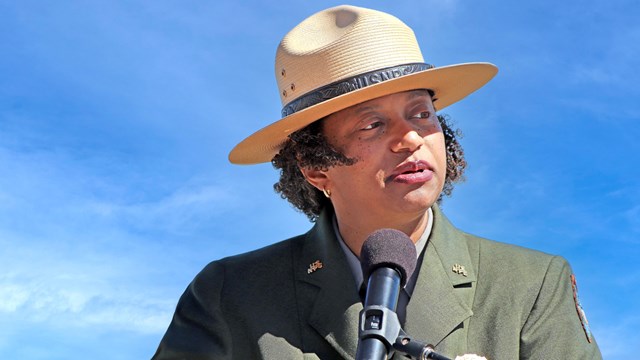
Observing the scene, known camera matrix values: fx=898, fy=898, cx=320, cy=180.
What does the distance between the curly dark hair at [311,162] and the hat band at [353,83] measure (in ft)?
0.53

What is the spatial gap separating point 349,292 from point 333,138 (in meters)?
0.84

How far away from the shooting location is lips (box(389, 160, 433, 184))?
4.55 metres

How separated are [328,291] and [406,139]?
98 cm

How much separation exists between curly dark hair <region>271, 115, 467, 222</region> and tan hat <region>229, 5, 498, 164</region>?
0.08 meters

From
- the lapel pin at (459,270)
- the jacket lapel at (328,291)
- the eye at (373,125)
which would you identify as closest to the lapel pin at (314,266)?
the jacket lapel at (328,291)

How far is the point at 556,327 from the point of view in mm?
4598

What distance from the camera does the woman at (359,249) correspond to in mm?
4621

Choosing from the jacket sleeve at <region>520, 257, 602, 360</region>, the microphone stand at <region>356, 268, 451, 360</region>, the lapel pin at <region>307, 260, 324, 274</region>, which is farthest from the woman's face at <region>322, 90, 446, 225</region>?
the microphone stand at <region>356, 268, 451, 360</region>

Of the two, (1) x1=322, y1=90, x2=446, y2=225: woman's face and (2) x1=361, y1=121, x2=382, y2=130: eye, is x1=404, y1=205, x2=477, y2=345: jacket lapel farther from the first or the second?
(2) x1=361, y1=121, x2=382, y2=130: eye

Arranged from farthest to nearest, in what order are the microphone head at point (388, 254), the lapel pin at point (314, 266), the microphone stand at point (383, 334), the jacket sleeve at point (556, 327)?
the lapel pin at point (314, 266), the jacket sleeve at point (556, 327), the microphone head at point (388, 254), the microphone stand at point (383, 334)

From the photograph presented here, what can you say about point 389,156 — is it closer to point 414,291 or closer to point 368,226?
point 368,226

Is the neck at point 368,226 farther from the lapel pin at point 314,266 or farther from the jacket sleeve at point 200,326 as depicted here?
the jacket sleeve at point 200,326

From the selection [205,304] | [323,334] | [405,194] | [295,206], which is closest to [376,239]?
[405,194]

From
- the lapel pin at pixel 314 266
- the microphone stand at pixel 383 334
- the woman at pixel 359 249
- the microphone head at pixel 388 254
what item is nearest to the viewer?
the microphone stand at pixel 383 334
